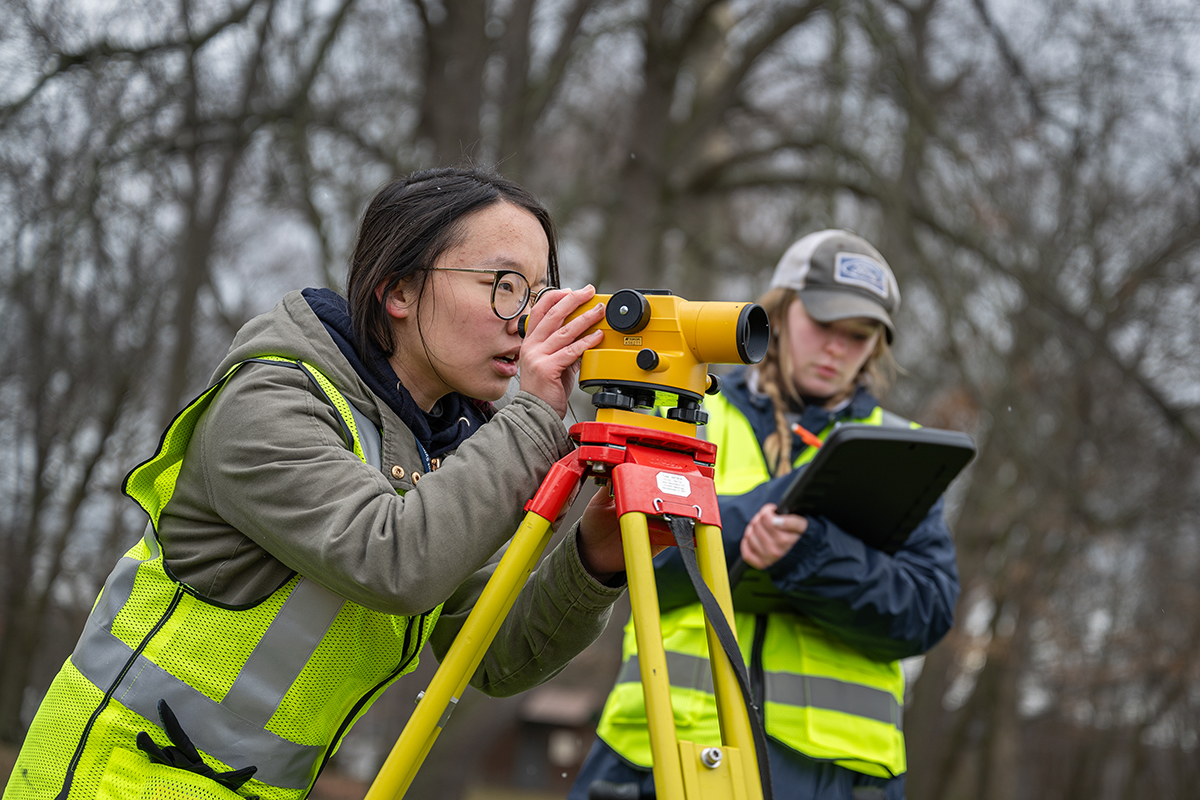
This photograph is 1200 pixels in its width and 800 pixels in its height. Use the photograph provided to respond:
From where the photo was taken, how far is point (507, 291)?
1.64 meters

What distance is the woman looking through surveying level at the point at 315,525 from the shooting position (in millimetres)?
1385

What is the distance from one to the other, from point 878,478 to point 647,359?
97 cm

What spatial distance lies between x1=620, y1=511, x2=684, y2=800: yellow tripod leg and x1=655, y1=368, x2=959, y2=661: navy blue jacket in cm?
87

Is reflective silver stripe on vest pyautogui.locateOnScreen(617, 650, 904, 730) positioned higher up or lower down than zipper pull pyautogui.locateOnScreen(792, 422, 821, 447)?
lower down

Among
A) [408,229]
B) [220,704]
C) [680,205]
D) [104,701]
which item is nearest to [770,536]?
[408,229]

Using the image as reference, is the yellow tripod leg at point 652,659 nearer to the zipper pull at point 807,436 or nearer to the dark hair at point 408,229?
the dark hair at point 408,229

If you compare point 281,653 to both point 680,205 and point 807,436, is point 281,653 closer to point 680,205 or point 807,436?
point 807,436

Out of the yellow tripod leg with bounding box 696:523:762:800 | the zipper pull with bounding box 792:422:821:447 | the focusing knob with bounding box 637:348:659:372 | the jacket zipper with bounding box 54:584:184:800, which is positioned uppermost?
the zipper pull with bounding box 792:422:821:447

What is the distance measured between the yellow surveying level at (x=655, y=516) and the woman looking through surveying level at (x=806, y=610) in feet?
2.36

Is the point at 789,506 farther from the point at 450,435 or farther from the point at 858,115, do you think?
the point at 858,115

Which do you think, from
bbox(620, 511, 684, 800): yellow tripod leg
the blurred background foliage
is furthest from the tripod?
the blurred background foliage

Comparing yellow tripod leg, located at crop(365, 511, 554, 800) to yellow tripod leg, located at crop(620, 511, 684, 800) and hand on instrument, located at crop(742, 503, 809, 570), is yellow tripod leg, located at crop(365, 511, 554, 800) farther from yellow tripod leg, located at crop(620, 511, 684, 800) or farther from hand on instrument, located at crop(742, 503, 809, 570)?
hand on instrument, located at crop(742, 503, 809, 570)

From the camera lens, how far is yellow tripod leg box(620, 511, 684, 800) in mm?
1281

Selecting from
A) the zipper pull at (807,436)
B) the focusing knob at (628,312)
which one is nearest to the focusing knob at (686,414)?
the focusing knob at (628,312)
